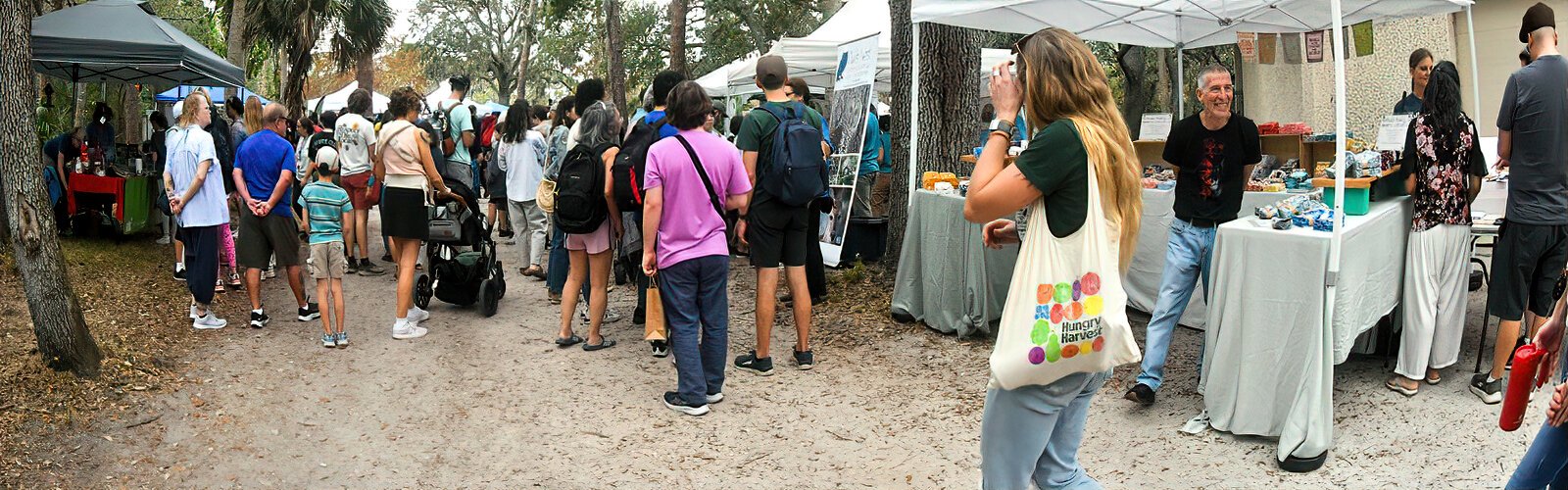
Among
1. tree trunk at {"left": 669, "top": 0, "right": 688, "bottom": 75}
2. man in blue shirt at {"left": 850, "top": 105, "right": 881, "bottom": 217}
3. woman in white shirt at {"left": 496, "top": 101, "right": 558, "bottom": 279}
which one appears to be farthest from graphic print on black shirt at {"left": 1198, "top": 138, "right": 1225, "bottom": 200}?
Result: tree trunk at {"left": 669, "top": 0, "right": 688, "bottom": 75}

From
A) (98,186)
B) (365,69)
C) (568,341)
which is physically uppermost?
(365,69)

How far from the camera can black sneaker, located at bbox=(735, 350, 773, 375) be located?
20.4ft

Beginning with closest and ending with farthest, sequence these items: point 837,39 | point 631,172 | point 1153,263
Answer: point 631,172
point 1153,263
point 837,39

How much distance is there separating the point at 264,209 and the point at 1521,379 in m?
6.94

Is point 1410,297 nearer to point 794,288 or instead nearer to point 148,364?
point 794,288

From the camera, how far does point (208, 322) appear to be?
24.1 feet

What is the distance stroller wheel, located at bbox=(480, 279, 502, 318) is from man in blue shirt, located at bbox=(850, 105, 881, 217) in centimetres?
302

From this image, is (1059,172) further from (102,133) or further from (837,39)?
(102,133)

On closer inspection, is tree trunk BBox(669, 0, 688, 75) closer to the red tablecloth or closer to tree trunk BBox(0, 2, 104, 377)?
the red tablecloth

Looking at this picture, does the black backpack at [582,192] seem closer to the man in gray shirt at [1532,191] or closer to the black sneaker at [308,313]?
the black sneaker at [308,313]

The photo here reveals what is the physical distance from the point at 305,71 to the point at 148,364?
50.5ft

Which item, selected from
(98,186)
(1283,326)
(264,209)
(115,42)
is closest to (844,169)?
(264,209)

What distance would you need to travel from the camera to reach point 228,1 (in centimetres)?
1955

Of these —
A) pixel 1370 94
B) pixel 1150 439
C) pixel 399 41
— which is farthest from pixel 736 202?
pixel 399 41
